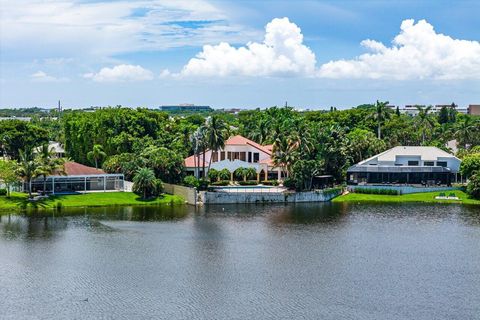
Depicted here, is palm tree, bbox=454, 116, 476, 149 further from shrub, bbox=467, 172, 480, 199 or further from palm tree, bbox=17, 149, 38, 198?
palm tree, bbox=17, 149, 38, 198

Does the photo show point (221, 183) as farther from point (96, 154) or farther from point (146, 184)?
point (96, 154)

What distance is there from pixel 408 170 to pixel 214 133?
110 feet

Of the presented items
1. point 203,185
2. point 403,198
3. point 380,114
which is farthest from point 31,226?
point 380,114

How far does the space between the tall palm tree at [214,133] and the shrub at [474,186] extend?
38.4 metres

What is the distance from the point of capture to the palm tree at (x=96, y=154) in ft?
376

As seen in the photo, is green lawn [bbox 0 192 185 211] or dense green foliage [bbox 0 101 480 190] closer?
green lawn [bbox 0 192 185 211]

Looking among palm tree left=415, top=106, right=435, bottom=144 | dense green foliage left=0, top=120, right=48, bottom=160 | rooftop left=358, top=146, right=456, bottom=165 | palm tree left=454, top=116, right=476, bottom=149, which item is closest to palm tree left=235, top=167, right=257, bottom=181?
rooftop left=358, top=146, right=456, bottom=165

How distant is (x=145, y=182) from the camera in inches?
3841

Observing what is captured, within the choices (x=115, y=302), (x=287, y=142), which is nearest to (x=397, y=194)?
(x=287, y=142)

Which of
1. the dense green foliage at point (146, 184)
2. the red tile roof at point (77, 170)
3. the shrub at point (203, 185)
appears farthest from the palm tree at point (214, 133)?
the red tile roof at point (77, 170)

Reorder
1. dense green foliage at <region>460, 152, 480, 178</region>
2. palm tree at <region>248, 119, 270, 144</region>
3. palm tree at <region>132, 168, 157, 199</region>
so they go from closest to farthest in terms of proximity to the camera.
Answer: palm tree at <region>132, 168, 157, 199</region> → dense green foliage at <region>460, 152, 480, 178</region> → palm tree at <region>248, 119, 270, 144</region>

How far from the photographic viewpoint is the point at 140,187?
98188 mm

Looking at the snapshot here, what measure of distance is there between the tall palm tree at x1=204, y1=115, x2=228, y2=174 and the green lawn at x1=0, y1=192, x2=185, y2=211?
9.39 m

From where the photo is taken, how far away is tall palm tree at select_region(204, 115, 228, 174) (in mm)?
100875
